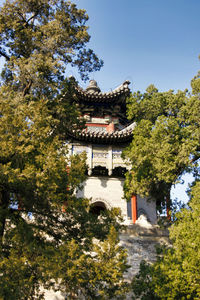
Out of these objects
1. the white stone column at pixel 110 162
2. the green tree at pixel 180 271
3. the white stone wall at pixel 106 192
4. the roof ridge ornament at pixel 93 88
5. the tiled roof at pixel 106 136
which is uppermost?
the roof ridge ornament at pixel 93 88

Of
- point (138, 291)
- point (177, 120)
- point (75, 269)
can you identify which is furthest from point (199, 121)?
point (75, 269)

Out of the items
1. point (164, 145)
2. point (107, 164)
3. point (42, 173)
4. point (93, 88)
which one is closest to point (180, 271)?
point (42, 173)

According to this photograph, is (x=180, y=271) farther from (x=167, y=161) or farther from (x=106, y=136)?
(x=106, y=136)

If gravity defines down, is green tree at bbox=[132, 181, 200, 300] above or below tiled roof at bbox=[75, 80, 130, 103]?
below

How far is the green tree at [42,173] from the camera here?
5.95 metres

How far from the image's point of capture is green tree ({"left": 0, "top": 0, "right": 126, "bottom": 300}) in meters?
5.95

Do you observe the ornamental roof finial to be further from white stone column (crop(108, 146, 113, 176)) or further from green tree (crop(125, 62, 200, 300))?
green tree (crop(125, 62, 200, 300))

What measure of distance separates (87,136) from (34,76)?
6.72m

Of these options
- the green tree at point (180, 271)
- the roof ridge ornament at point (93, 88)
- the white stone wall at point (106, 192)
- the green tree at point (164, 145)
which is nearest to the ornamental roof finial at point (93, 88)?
the roof ridge ornament at point (93, 88)

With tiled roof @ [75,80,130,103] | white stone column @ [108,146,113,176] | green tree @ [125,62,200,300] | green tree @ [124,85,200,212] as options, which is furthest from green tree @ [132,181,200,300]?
tiled roof @ [75,80,130,103]

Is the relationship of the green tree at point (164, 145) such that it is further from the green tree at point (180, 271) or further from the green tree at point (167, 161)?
the green tree at point (180, 271)

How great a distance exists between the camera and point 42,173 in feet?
20.7

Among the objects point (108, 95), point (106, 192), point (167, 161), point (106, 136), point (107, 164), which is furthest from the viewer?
point (108, 95)

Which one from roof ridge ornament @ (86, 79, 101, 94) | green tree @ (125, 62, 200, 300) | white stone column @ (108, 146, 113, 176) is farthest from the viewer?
roof ridge ornament @ (86, 79, 101, 94)
